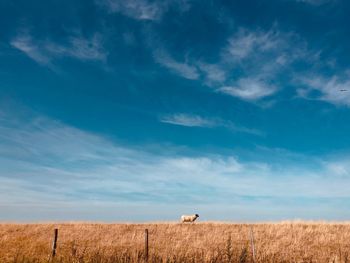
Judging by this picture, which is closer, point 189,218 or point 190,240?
point 190,240

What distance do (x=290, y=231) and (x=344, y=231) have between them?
4.80 metres

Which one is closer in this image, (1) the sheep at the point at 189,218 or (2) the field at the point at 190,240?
(2) the field at the point at 190,240

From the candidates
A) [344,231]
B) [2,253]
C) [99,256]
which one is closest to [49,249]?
[2,253]

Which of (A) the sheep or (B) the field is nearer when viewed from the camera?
(B) the field

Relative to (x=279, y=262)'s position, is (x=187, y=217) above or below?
above

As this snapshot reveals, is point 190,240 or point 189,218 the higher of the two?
point 189,218

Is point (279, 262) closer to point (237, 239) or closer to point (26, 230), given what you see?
point (237, 239)

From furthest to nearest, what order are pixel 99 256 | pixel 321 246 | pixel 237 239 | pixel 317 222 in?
pixel 317 222
pixel 237 239
pixel 321 246
pixel 99 256

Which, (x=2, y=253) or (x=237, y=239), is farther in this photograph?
(x=237, y=239)

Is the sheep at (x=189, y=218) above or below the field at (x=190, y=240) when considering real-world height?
above

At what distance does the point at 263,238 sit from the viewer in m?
29.1

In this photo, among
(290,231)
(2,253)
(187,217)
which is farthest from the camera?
(187,217)

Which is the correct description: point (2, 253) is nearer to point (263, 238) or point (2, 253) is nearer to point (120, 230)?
point (120, 230)

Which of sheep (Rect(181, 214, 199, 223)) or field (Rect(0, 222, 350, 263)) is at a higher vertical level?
sheep (Rect(181, 214, 199, 223))
